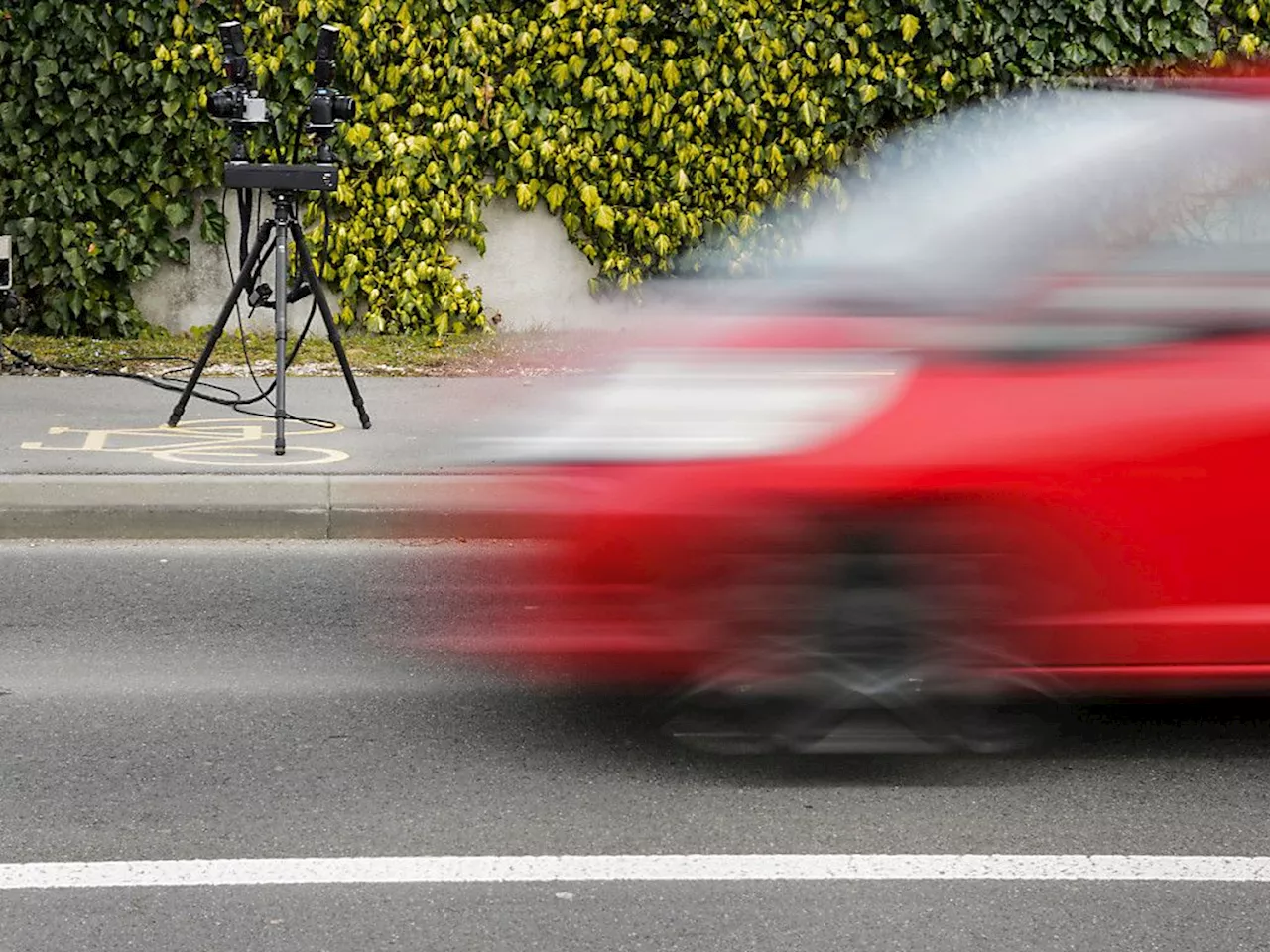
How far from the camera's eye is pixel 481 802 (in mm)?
4969

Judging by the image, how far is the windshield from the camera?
5.03m

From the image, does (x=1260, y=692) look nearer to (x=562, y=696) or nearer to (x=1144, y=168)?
(x=1144, y=168)

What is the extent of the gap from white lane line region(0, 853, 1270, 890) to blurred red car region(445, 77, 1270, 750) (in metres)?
0.51

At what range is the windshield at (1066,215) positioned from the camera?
503 cm

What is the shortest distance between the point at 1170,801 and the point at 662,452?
1494 millimetres

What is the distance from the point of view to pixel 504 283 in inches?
517

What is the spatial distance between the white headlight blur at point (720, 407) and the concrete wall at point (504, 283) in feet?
25.9

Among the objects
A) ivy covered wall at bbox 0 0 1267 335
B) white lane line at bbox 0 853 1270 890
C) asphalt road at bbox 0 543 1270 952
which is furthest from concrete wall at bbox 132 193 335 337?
white lane line at bbox 0 853 1270 890

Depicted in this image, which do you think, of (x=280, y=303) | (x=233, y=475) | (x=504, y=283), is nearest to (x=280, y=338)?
(x=280, y=303)

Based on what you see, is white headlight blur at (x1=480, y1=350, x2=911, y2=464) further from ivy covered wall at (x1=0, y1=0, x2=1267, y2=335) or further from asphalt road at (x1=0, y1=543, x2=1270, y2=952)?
ivy covered wall at (x1=0, y1=0, x2=1267, y2=335)

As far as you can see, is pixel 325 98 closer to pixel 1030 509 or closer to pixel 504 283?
pixel 504 283

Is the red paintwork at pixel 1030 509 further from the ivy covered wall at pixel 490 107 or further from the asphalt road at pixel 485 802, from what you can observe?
the ivy covered wall at pixel 490 107

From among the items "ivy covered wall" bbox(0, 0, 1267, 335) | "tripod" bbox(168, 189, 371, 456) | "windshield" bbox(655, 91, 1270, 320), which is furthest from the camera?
"ivy covered wall" bbox(0, 0, 1267, 335)

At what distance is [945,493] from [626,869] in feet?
3.71
